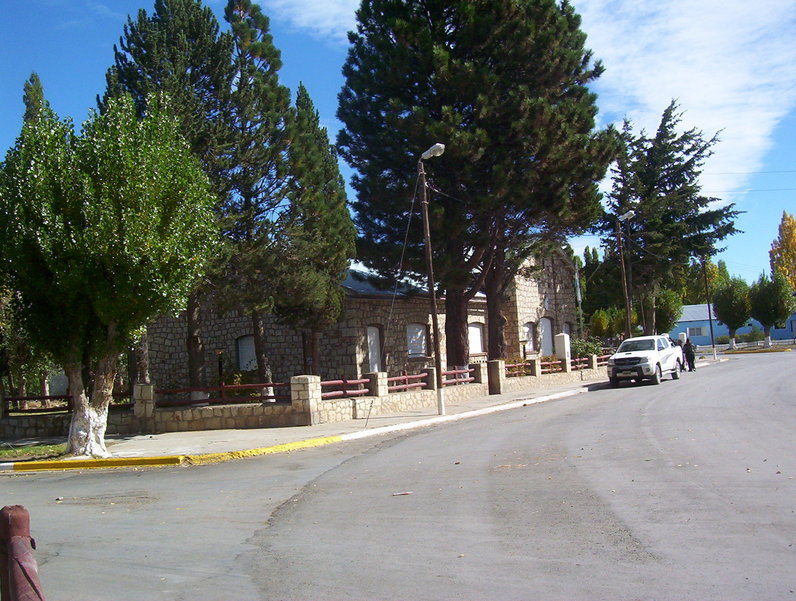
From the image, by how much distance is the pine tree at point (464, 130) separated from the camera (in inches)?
991

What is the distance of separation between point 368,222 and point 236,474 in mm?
17031

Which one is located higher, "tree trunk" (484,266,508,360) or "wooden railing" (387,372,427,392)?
"tree trunk" (484,266,508,360)

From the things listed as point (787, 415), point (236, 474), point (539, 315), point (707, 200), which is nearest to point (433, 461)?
point (236, 474)

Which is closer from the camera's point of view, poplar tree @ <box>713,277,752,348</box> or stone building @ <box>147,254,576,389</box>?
stone building @ <box>147,254,576,389</box>

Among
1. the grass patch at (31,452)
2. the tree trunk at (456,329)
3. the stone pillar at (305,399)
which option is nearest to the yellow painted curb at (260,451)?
the stone pillar at (305,399)

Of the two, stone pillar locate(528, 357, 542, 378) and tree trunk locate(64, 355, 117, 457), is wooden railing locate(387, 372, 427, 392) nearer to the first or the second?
stone pillar locate(528, 357, 542, 378)

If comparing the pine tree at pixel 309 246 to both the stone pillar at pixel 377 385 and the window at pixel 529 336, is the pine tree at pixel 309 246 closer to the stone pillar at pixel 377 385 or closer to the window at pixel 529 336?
the stone pillar at pixel 377 385

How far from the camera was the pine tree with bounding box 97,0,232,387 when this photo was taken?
61.4 feet

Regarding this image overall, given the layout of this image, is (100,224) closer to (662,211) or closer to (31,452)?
(31,452)

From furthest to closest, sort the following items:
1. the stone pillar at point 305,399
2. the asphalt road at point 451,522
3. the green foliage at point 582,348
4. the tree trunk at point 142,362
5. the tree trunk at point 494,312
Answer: the green foliage at point 582,348
the tree trunk at point 494,312
the tree trunk at point 142,362
the stone pillar at point 305,399
the asphalt road at point 451,522

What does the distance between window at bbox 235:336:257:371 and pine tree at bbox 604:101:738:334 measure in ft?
86.2

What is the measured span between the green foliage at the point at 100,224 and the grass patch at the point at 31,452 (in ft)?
7.15

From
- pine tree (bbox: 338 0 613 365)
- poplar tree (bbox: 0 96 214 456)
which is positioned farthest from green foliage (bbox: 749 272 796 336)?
poplar tree (bbox: 0 96 214 456)

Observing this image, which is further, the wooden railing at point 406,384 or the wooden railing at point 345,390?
the wooden railing at point 406,384
